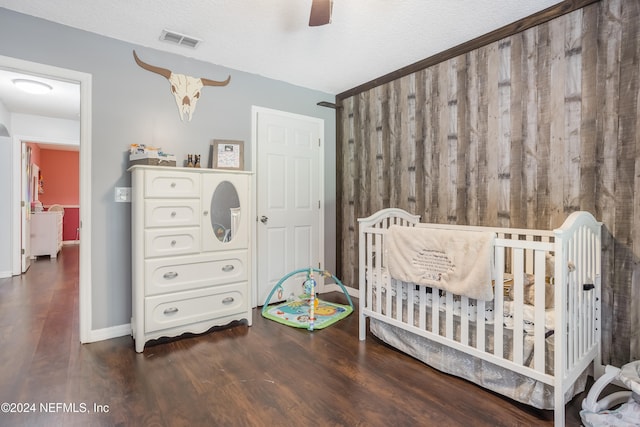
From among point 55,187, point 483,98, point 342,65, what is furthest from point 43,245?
point 483,98

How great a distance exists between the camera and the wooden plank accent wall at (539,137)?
1907mm

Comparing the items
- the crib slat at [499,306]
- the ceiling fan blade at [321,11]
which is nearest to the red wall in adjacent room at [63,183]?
the ceiling fan blade at [321,11]

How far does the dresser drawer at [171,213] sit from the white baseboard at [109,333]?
91 centimetres

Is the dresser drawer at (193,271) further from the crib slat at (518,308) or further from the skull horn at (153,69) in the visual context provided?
the crib slat at (518,308)

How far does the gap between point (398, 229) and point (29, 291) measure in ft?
13.6

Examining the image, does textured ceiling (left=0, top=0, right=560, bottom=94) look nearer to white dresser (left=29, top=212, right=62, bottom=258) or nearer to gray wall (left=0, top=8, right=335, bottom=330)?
gray wall (left=0, top=8, right=335, bottom=330)

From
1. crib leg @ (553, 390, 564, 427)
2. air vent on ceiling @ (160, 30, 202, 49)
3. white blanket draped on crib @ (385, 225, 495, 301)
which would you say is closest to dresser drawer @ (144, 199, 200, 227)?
air vent on ceiling @ (160, 30, 202, 49)

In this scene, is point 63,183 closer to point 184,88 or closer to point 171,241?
point 184,88

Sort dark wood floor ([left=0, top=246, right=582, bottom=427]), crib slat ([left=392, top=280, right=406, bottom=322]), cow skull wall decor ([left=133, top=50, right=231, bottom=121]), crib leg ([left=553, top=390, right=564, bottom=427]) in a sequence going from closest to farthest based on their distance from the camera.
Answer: crib leg ([left=553, top=390, right=564, bottom=427])
dark wood floor ([left=0, top=246, right=582, bottom=427])
crib slat ([left=392, top=280, right=406, bottom=322])
cow skull wall decor ([left=133, top=50, right=231, bottom=121])

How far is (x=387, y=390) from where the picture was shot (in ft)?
5.98

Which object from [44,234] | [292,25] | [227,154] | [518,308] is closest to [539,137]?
[518,308]

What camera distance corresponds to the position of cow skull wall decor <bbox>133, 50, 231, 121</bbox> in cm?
278

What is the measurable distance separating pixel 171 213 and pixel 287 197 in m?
1.33

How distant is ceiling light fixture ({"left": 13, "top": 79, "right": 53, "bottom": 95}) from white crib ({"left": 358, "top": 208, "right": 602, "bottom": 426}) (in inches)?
166
